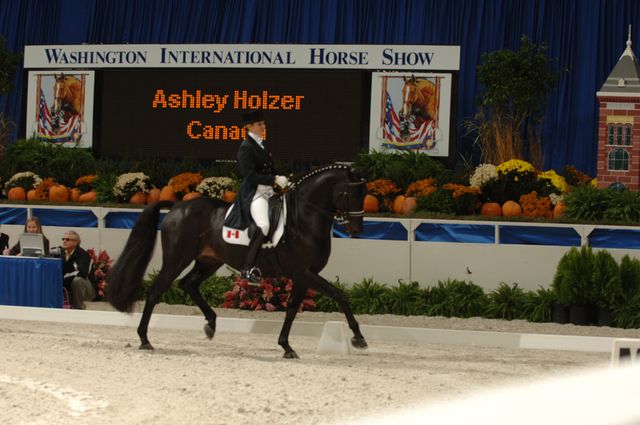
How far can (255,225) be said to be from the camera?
27.2 feet

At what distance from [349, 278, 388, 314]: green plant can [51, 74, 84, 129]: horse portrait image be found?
5.17 meters

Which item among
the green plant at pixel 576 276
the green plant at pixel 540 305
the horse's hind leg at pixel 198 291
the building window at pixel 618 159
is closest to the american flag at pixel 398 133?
the building window at pixel 618 159

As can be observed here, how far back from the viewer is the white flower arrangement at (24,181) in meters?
13.9

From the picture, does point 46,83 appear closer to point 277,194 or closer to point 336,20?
point 336,20

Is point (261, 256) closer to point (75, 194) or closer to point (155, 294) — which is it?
point (155, 294)

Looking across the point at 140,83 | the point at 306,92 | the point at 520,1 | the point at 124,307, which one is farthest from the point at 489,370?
the point at 520,1

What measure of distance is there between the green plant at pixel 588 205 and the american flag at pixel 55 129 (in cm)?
673

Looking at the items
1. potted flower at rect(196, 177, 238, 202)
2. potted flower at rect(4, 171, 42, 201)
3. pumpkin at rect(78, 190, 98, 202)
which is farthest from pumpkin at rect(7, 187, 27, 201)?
potted flower at rect(196, 177, 238, 202)

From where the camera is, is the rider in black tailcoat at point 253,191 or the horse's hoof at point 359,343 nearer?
the horse's hoof at point 359,343

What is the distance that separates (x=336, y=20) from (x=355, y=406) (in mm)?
10951

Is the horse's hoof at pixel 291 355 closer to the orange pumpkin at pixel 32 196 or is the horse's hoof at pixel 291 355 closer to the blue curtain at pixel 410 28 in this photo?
the orange pumpkin at pixel 32 196

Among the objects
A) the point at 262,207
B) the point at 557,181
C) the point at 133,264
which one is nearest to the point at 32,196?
the point at 133,264

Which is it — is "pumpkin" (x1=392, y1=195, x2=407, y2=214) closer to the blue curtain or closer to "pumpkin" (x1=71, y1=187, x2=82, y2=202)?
the blue curtain

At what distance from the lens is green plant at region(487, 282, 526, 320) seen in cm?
1081
